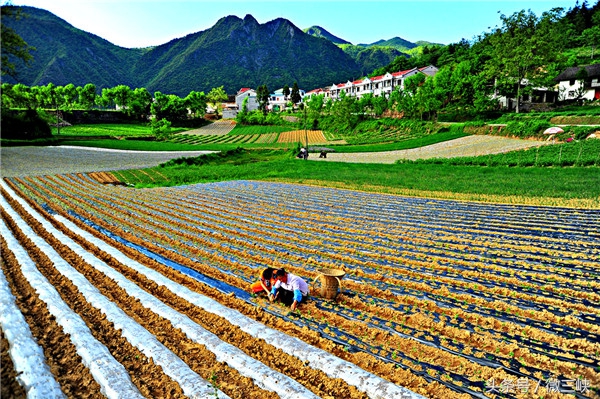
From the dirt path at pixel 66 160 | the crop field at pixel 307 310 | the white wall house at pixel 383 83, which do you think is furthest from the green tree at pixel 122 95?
the crop field at pixel 307 310

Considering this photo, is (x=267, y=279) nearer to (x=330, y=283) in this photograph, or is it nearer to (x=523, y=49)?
(x=330, y=283)

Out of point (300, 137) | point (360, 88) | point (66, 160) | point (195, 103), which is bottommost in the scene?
point (66, 160)

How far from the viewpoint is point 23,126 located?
47156 mm

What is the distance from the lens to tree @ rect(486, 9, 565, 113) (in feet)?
148

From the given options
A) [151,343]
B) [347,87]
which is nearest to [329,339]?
[151,343]

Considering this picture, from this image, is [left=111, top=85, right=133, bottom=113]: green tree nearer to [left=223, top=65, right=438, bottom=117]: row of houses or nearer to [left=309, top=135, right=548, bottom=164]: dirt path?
[left=223, top=65, right=438, bottom=117]: row of houses

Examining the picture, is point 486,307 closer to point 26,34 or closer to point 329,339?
point 329,339

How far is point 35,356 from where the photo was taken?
4402 mm

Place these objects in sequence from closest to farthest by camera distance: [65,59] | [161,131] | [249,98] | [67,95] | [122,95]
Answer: [161,131] → [67,95] → [122,95] → [249,98] → [65,59]

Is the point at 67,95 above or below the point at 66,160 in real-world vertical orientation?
above

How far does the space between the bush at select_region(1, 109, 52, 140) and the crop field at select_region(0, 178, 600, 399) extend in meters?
45.0

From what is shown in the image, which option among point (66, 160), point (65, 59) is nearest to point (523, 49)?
point (66, 160)

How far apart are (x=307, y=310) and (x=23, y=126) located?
56391 mm

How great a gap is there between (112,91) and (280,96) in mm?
56406
